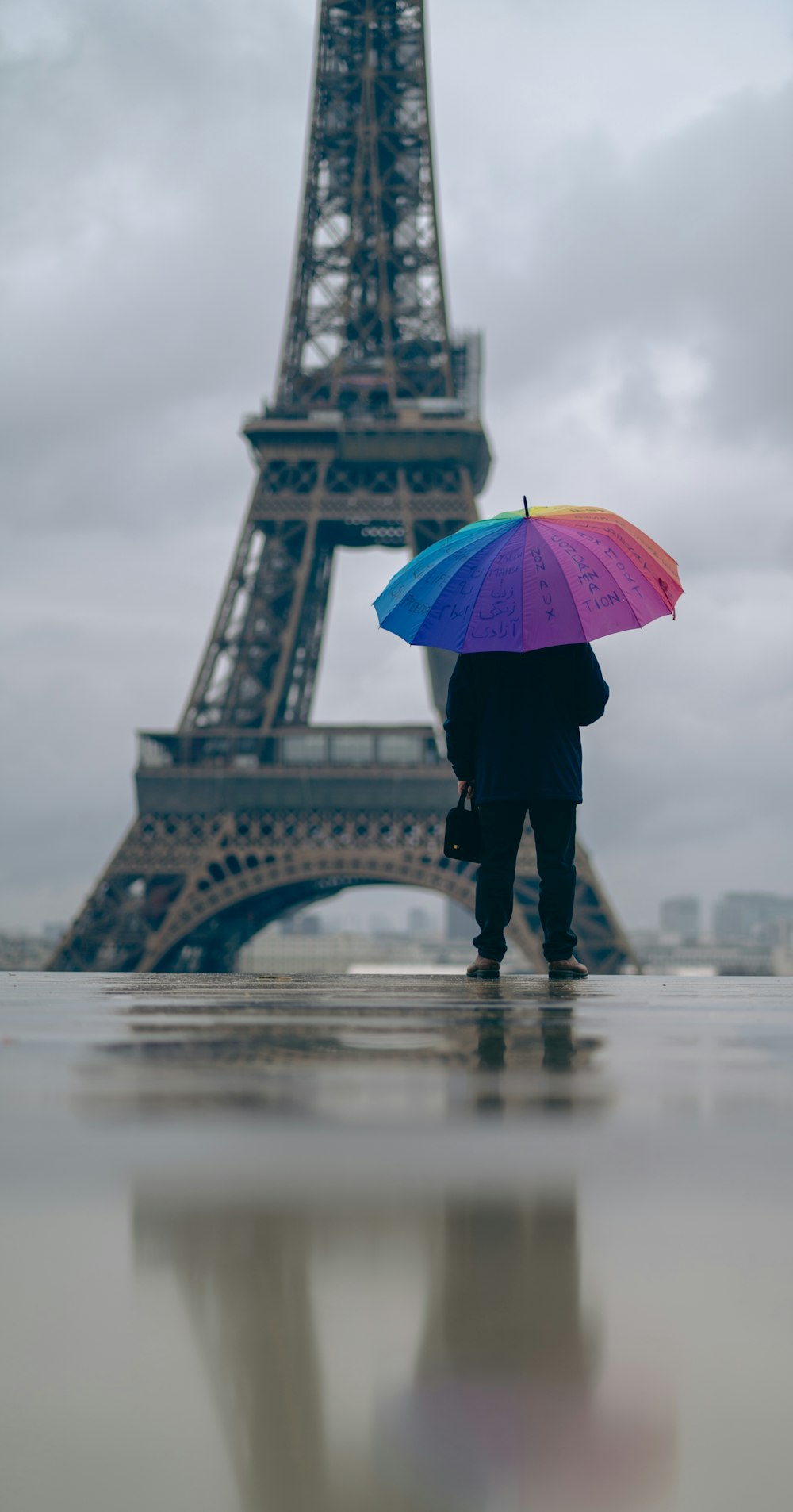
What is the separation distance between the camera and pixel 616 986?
7492mm

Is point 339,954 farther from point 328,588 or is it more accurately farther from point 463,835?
point 463,835

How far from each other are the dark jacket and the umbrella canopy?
27 centimetres

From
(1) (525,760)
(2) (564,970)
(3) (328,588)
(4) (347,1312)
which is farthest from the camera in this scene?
(3) (328,588)

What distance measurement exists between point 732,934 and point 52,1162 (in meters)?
198

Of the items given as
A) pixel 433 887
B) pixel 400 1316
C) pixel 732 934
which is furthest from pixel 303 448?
pixel 732 934

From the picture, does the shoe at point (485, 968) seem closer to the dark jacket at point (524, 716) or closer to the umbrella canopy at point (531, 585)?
the dark jacket at point (524, 716)

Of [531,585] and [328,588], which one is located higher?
[328,588]

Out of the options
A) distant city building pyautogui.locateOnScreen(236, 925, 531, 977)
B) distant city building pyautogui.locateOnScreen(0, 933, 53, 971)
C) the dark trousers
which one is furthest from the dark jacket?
distant city building pyautogui.locateOnScreen(236, 925, 531, 977)

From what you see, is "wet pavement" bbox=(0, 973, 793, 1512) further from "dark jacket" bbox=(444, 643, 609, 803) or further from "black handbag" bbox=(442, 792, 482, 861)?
"black handbag" bbox=(442, 792, 482, 861)

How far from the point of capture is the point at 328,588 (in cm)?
4247

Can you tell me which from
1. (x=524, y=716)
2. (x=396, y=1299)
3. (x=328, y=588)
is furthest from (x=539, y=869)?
(x=328, y=588)

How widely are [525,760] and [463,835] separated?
68 centimetres

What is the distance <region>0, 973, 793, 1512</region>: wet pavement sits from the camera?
3.61 feet

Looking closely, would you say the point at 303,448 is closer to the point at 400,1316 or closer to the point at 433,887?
the point at 433,887
